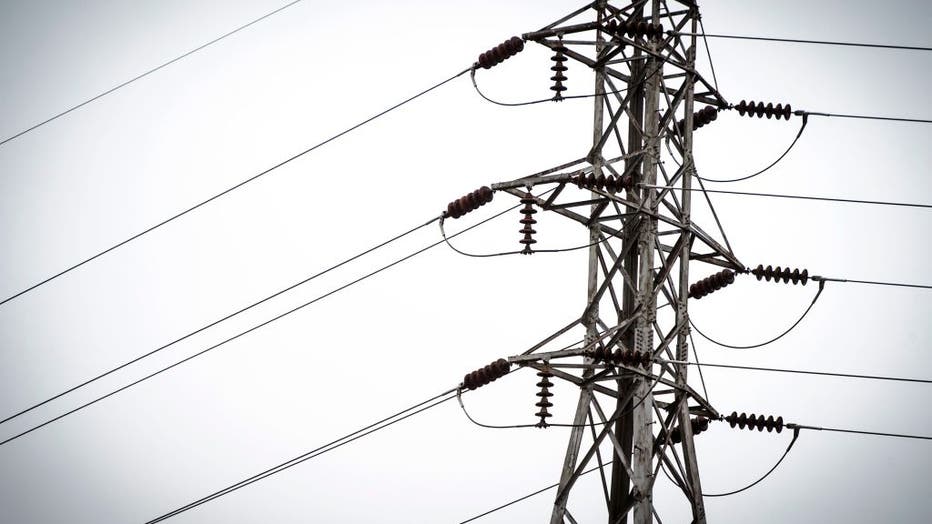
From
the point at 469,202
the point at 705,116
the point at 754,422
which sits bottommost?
the point at 754,422

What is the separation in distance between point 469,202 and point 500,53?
7.69 ft

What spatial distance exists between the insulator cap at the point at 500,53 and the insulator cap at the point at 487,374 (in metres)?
4.37

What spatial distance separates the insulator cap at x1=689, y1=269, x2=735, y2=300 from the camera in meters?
19.2

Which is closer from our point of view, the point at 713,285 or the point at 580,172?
the point at 580,172

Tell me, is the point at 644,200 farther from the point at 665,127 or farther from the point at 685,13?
the point at 685,13

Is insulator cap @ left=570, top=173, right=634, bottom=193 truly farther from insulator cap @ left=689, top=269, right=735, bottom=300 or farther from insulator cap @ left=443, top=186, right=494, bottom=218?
insulator cap @ left=689, top=269, right=735, bottom=300

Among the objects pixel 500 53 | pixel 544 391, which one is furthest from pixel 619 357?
pixel 500 53

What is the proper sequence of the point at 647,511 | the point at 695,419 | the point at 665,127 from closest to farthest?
the point at 647,511, the point at 665,127, the point at 695,419

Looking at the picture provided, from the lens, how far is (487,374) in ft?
55.6

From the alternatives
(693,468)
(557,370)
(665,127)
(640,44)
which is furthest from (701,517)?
(640,44)

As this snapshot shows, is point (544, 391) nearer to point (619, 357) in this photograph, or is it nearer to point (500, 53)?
point (619, 357)

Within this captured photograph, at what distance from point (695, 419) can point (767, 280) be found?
2389 millimetres

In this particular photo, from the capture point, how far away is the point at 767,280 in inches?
749

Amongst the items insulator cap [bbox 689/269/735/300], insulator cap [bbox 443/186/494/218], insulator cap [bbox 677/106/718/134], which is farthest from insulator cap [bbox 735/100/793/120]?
insulator cap [bbox 443/186/494/218]
